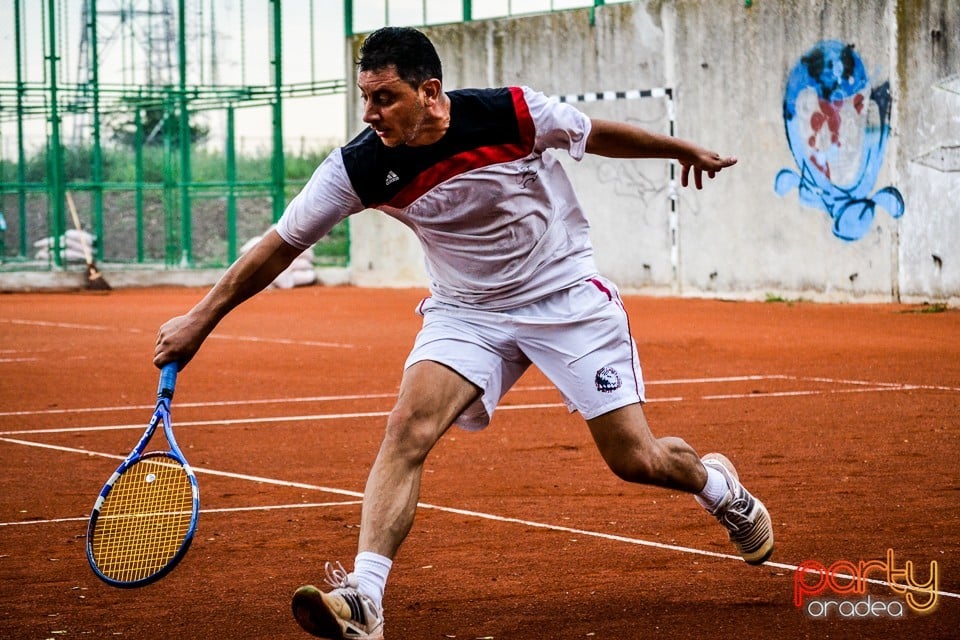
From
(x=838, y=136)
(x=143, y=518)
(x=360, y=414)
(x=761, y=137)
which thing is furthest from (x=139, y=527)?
(x=761, y=137)

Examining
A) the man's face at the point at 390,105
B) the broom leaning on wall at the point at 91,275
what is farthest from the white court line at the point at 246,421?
the broom leaning on wall at the point at 91,275

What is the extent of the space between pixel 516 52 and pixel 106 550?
1912cm

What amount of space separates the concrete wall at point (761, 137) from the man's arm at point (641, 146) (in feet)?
43.3

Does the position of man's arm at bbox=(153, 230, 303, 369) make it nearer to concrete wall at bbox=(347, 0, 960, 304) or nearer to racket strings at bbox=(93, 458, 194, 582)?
racket strings at bbox=(93, 458, 194, 582)

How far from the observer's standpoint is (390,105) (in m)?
4.48

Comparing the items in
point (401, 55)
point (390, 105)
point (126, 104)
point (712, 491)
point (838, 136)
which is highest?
point (126, 104)

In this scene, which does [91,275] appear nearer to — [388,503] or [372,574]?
[388,503]

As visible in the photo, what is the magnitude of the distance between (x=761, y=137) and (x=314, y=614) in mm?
16457

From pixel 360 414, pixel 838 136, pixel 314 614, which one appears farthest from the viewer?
pixel 838 136

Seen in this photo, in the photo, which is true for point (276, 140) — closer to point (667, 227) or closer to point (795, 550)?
point (667, 227)

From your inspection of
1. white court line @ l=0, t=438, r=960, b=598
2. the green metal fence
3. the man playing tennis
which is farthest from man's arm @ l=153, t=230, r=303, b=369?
the green metal fence

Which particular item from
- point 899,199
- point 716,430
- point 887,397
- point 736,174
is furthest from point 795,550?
point 736,174

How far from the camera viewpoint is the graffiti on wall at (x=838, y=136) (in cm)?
1800

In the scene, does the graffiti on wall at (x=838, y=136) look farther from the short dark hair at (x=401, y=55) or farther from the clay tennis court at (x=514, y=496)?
the short dark hair at (x=401, y=55)
